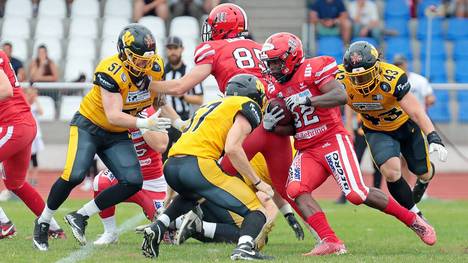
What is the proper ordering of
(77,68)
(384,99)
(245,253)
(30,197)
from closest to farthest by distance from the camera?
(245,253), (384,99), (30,197), (77,68)

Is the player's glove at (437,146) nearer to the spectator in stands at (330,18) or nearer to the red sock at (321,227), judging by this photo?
the red sock at (321,227)

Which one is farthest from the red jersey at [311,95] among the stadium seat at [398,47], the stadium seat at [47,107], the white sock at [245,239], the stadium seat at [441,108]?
the stadium seat at [398,47]

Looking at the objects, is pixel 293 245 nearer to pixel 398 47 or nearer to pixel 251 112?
pixel 251 112

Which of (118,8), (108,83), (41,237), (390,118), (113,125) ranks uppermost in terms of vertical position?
(108,83)

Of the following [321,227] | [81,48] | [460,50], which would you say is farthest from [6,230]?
[460,50]

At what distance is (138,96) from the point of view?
8406 mm

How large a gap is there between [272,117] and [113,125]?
1.22 metres

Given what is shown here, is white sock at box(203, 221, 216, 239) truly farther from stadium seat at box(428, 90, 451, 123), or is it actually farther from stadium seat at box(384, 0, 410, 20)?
stadium seat at box(384, 0, 410, 20)

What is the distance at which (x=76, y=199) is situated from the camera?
13.5 m

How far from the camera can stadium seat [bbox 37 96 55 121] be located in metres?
15.0

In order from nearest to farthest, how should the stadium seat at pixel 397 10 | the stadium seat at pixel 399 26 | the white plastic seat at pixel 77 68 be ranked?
1. the white plastic seat at pixel 77 68
2. the stadium seat at pixel 399 26
3. the stadium seat at pixel 397 10

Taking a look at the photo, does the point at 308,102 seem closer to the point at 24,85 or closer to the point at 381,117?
the point at 381,117

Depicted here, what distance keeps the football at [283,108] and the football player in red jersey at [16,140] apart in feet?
6.62

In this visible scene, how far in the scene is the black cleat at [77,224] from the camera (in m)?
8.39
